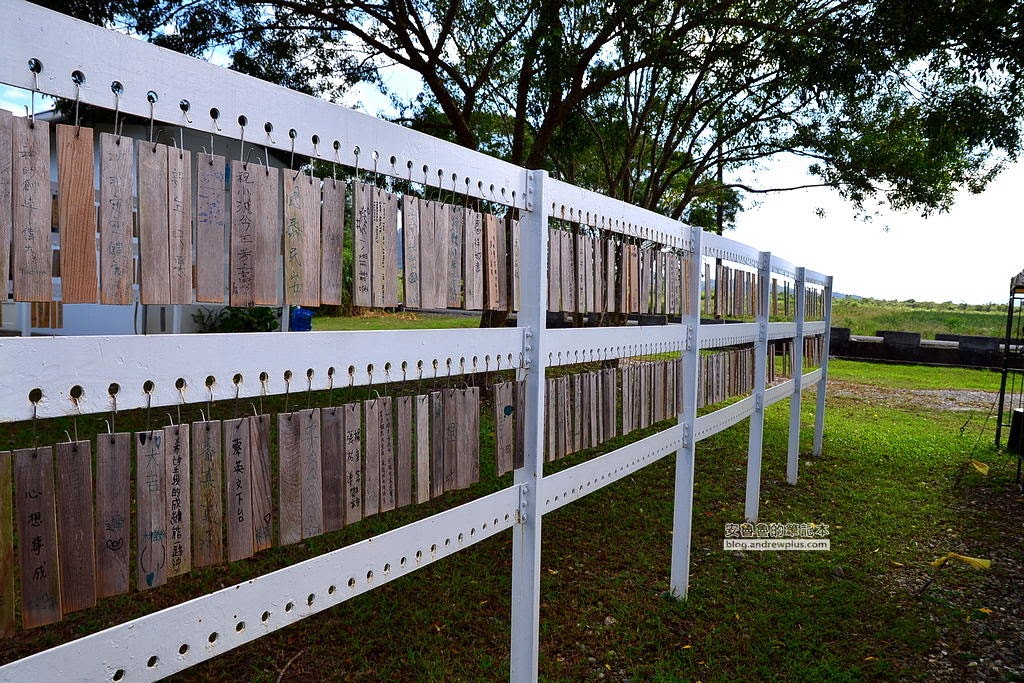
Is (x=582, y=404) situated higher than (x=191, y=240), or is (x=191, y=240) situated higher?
(x=191, y=240)

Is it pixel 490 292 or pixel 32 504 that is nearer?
pixel 32 504

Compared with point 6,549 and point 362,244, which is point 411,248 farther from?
point 6,549

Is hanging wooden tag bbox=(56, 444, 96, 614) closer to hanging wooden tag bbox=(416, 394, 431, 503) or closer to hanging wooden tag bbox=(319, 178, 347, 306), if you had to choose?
hanging wooden tag bbox=(319, 178, 347, 306)

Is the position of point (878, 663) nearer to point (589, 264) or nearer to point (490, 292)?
point (589, 264)

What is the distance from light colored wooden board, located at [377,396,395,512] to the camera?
1761mm

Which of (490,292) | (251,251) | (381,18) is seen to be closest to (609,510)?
(490,292)

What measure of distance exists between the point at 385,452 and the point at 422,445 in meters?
0.15

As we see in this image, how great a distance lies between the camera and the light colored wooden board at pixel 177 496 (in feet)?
4.30

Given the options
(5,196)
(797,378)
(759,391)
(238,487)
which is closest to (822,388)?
(797,378)

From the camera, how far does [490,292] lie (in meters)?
2.15

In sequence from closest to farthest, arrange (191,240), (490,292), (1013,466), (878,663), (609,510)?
(191,240)
(490,292)
(878,663)
(609,510)
(1013,466)

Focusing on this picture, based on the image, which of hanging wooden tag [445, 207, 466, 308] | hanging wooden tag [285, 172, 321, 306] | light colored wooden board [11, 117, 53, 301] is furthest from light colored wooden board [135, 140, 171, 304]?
hanging wooden tag [445, 207, 466, 308]

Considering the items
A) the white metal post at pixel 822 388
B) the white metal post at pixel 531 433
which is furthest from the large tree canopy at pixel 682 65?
the white metal post at pixel 531 433

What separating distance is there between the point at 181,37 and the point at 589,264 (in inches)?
219
